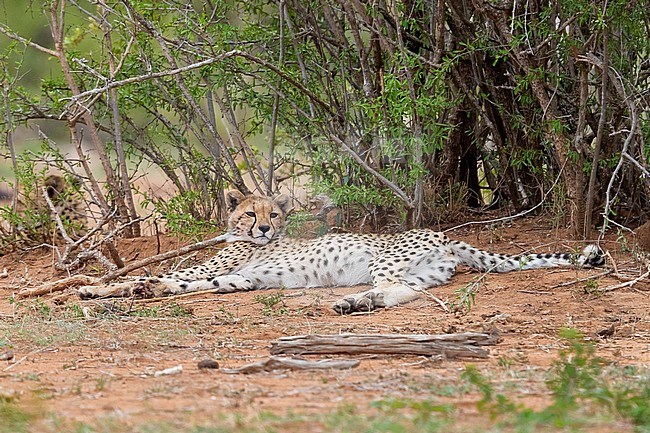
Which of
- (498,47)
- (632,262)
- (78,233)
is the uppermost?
(498,47)

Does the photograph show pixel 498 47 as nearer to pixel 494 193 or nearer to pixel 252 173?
pixel 494 193

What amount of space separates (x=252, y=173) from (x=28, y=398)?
14.4 ft

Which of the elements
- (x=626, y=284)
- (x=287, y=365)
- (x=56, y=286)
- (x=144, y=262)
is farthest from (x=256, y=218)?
(x=287, y=365)

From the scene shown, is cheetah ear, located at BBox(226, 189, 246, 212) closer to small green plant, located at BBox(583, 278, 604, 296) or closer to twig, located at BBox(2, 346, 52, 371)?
small green plant, located at BBox(583, 278, 604, 296)

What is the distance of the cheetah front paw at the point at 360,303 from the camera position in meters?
4.91

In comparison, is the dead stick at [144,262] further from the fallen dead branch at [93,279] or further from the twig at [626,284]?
the twig at [626,284]

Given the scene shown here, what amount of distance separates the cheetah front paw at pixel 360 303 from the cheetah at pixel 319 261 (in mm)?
103

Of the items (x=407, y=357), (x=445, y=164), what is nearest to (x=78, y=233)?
(x=445, y=164)

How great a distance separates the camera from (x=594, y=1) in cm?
517

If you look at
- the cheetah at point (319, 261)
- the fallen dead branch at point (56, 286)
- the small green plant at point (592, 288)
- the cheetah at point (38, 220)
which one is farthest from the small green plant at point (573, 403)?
the cheetah at point (38, 220)

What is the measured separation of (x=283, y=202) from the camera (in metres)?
6.61

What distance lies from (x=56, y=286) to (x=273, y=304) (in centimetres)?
170

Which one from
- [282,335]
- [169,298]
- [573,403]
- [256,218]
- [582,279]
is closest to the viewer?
[573,403]

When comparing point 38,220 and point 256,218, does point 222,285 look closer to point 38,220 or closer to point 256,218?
point 256,218
